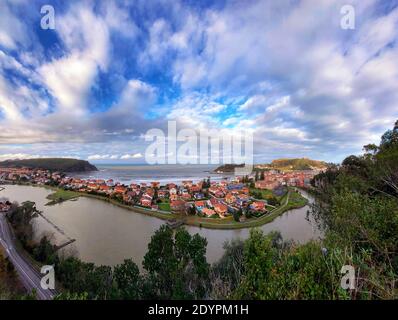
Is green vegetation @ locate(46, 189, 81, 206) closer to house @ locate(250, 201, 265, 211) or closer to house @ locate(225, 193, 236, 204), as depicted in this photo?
house @ locate(225, 193, 236, 204)

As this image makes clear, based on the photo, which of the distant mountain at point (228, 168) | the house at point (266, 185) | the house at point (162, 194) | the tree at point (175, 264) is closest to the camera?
the tree at point (175, 264)

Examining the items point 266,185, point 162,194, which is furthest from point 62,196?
point 266,185

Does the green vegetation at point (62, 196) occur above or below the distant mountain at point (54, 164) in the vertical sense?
below

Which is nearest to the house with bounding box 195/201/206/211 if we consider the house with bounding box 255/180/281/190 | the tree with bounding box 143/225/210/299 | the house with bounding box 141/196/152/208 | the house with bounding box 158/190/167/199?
the house with bounding box 158/190/167/199

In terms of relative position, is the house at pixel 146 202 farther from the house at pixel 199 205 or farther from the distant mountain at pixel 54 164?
the distant mountain at pixel 54 164

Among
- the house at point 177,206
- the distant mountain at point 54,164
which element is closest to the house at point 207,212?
the house at point 177,206

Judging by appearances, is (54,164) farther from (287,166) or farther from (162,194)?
(287,166)
